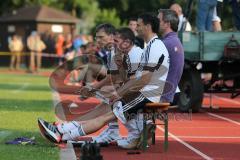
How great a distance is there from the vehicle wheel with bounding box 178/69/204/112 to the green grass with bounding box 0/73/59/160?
9.89 ft

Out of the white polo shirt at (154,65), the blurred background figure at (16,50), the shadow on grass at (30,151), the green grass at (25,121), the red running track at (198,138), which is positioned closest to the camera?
the shadow on grass at (30,151)

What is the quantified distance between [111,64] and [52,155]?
2590mm

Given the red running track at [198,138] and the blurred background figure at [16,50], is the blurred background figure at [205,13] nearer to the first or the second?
the red running track at [198,138]

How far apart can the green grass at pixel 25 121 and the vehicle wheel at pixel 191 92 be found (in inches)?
119

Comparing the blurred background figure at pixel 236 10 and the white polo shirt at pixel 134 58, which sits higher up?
the blurred background figure at pixel 236 10

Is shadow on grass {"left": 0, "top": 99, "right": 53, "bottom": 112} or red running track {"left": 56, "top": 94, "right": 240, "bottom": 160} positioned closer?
red running track {"left": 56, "top": 94, "right": 240, "bottom": 160}

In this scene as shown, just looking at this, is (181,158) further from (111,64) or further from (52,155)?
(111,64)

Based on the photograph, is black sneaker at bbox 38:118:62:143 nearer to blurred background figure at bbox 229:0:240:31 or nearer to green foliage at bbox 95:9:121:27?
blurred background figure at bbox 229:0:240:31

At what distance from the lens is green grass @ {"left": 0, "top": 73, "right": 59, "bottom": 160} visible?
970cm

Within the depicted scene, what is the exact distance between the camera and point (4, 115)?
49.3 ft

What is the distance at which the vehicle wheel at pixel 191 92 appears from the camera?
1705 cm

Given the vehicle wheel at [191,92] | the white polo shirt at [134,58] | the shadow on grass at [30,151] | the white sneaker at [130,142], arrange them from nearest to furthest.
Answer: the shadow on grass at [30,151]
the white sneaker at [130,142]
the white polo shirt at [134,58]
the vehicle wheel at [191,92]

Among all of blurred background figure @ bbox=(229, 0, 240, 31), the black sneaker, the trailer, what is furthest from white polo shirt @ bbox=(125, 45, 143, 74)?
blurred background figure @ bbox=(229, 0, 240, 31)

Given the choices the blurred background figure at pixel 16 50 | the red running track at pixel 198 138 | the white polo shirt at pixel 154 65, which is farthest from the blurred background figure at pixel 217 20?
the blurred background figure at pixel 16 50
